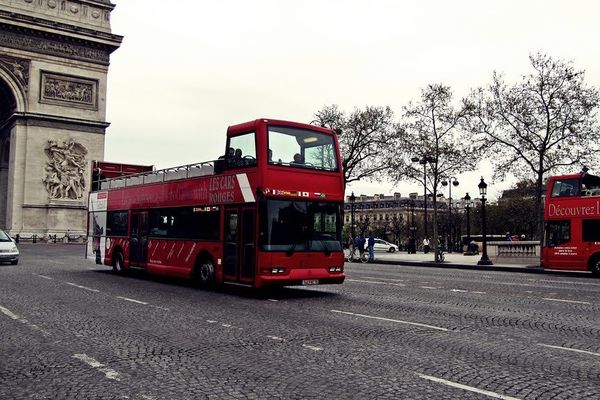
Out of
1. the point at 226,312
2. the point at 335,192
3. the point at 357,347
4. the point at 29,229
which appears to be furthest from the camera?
the point at 29,229

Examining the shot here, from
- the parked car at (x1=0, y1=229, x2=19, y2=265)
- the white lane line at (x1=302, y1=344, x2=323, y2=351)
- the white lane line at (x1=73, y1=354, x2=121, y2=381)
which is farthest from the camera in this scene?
the parked car at (x1=0, y1=229, x2=19, y2=265)

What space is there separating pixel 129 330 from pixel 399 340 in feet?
12.8

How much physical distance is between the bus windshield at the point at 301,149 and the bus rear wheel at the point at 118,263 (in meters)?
8.92

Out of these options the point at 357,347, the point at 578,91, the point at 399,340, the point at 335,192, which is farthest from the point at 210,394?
the point at 578,91

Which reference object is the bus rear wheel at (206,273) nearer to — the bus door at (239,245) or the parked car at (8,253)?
the bus door at (239,245)

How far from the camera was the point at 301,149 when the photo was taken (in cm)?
1350

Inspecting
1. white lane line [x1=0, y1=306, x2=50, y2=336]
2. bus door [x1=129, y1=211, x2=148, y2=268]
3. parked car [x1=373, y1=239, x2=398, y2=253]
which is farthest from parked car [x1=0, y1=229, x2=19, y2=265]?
parked car [x1=373, y1=239, x2=398, y2=253]

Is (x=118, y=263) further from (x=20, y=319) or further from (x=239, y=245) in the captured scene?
(x=20, y=319)

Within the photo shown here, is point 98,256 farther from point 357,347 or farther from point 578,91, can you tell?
point 578,91

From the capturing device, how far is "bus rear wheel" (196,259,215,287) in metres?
14.5

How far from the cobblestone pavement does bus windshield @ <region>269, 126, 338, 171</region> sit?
3.08 meters

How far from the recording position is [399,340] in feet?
25.5

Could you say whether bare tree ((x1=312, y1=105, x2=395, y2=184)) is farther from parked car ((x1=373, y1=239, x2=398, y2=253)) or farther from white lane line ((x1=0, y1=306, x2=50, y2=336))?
white lane line ((x1=0, y1=306, x2=50, y2=336))

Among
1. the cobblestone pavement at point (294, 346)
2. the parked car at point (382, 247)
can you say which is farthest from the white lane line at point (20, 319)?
the parked car at point (382, 247)
